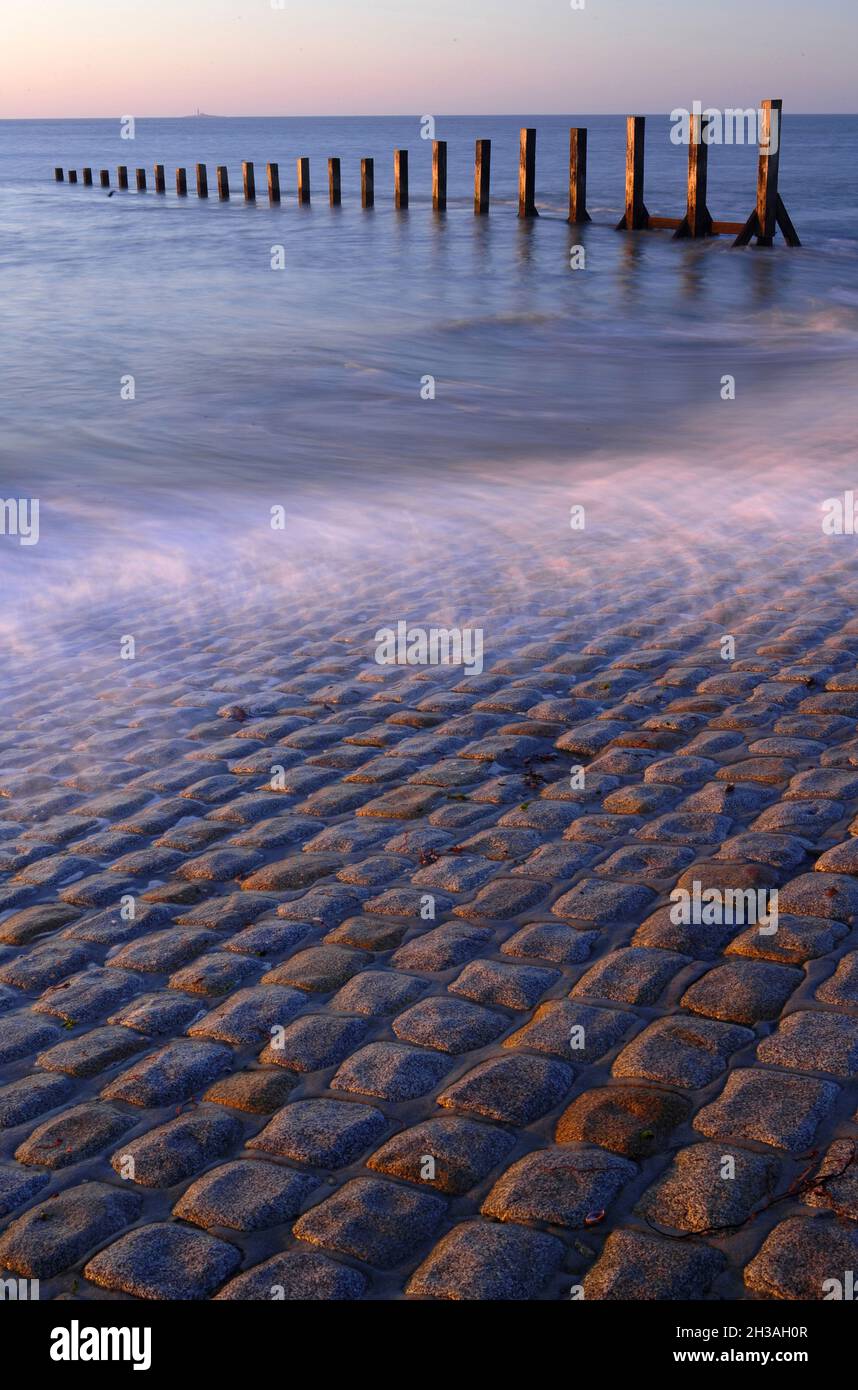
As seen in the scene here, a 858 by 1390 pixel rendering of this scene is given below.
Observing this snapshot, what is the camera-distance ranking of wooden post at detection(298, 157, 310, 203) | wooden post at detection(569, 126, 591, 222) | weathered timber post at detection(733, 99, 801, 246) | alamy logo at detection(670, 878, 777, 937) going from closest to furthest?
alamy logo at detection(670, 878, 777, 937) → weathered timber post at detection(733, 99, 801, 246) → wooden post at detection(569, 126, 591, 222) → wooden post at detection(298, 157, 310, 203)

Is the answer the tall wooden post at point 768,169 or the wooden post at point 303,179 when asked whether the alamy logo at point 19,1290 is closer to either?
the tall wooden post at point 768,169

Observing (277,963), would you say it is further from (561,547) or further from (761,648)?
(561,547)

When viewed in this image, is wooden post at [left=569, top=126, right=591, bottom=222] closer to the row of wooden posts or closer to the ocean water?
the row of wooden posts

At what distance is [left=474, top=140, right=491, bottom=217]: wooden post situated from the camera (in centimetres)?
3722

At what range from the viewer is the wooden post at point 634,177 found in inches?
1158

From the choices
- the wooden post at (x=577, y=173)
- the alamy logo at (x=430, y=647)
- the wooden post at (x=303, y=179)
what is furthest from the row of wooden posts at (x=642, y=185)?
the alamy logo at (x=430, y=647)

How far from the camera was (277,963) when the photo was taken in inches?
150

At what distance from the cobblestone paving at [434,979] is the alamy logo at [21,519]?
3.81 m

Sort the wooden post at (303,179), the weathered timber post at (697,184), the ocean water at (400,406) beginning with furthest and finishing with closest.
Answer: the wooden post at (303,179), the weathered timber post at (697,184), the ocean water at (400,406)

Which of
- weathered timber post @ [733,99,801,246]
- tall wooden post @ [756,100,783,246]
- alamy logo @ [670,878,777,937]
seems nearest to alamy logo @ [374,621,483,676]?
alamy logo @ [670,878,777,937]

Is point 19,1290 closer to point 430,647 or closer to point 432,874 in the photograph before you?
point 432,874
